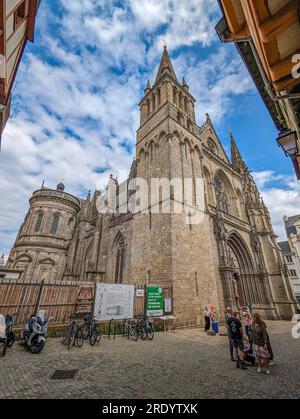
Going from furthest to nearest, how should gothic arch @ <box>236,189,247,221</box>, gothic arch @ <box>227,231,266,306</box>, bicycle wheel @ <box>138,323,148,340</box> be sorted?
gothic arch @ <box>236,189,247,221</box>
gothic arch @ <box>227,231,266,306</box>
bicycle wheel @ <box>138,323,148,340</box>

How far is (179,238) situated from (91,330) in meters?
6.89

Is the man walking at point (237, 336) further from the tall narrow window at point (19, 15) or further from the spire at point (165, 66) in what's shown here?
the spire at point (165, 66)

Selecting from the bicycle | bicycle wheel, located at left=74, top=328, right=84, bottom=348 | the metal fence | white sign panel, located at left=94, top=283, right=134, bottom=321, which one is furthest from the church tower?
bicycle wheel, located at left=74, top=328, right=84, bottom=348

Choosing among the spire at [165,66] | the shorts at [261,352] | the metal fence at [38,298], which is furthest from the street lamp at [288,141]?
the spire at [165,66]

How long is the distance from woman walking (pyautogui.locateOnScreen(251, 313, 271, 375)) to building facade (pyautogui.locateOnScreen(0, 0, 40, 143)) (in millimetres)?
7598

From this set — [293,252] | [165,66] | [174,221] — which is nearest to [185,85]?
[165,66]

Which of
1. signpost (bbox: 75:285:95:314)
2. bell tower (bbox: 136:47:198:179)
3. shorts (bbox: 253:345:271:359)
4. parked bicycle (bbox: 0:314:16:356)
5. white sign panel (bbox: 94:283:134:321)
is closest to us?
shorts (bbox: 253:345:271:359)

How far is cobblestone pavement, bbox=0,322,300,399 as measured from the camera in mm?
3262

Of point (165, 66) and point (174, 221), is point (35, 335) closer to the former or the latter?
point (174, 221)

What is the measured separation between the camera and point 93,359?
5137mm

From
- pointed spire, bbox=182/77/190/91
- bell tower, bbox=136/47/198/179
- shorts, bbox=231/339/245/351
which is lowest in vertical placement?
shorts, bbox=231/339/245/351

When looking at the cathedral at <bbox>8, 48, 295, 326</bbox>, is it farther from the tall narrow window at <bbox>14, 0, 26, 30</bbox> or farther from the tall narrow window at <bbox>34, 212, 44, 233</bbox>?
the tall narrow window at <bbox>14, 0, 26, 30</bbox>

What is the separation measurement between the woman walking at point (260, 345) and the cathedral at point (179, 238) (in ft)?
20.7
